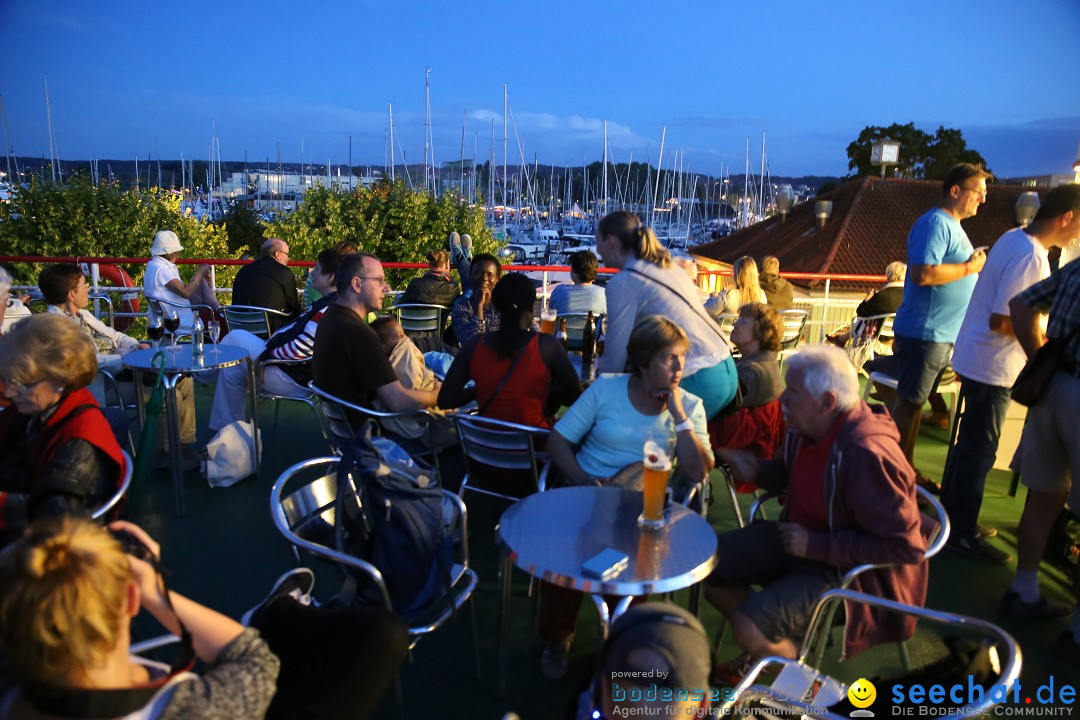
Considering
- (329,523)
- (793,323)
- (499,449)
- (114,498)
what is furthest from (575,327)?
(114,498)

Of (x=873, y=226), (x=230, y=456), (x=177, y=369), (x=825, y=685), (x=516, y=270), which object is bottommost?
(x=230, y=456)

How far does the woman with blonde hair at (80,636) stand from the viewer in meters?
1.13

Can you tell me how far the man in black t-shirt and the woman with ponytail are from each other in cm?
96

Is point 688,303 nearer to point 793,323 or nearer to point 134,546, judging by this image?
point 134,546

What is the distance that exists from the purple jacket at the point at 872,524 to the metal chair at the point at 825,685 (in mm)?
199

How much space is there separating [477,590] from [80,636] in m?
2.09

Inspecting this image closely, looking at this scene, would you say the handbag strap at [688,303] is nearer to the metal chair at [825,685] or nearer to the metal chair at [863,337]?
the metal chair at [825,685]

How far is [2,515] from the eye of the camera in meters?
2.23

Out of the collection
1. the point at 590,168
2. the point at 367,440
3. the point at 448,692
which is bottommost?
the point at 448,692

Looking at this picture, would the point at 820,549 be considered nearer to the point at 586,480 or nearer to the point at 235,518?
the point at 586,480

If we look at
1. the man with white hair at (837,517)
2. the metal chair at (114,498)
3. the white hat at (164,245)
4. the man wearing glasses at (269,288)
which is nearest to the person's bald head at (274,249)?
the man wearing glasses at (269,288)

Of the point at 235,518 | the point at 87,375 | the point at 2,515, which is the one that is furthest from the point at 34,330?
the point at 235,518

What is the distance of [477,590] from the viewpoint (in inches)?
123

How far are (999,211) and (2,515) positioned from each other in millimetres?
36701
